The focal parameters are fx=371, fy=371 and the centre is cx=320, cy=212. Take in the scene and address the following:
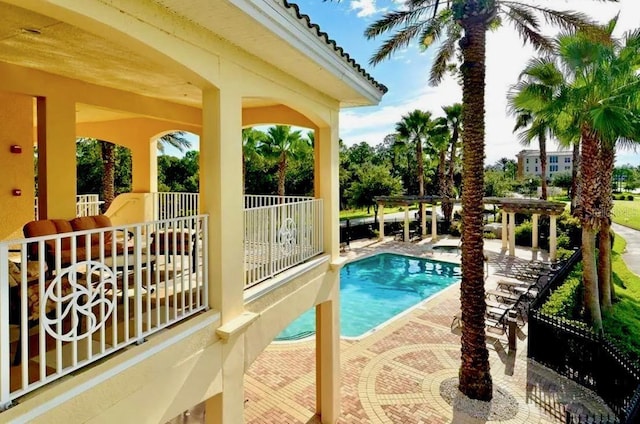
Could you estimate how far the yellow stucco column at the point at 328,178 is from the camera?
8.56m

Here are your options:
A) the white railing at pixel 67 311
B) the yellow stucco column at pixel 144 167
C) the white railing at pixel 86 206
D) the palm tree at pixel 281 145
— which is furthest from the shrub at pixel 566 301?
the palm tree at pixel 281 145

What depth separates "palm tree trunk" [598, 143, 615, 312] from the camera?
1470 cm

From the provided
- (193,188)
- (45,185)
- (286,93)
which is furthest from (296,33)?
(193,188)

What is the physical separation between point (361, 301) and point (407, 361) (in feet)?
26.6

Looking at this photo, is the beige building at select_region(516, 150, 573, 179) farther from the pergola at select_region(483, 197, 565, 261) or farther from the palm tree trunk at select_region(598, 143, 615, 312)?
the palm tree trunk at select_region(598, 143, 615, 312)

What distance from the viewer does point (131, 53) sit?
17.9 feet

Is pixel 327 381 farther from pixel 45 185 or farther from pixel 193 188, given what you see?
pixel 193 188

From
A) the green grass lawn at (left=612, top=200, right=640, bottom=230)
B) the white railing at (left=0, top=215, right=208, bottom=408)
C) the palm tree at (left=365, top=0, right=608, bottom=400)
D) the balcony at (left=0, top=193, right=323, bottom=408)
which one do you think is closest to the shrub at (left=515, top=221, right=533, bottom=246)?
the green grass lawn at (left=612, top=200, right=640, bottom=230)

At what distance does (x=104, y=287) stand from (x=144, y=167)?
869 centimetres

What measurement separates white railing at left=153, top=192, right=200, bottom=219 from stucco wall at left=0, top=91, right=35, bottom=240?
3.23 meters

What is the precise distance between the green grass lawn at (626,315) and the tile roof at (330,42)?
1019 cm

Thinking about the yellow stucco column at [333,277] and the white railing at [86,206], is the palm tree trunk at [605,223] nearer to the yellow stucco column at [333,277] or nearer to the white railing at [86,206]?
the yellow stucco column at [333,277]

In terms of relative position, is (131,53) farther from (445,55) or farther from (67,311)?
(445,55)

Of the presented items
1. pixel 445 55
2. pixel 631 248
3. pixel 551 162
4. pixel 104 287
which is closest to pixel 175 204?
pixel 104 287
